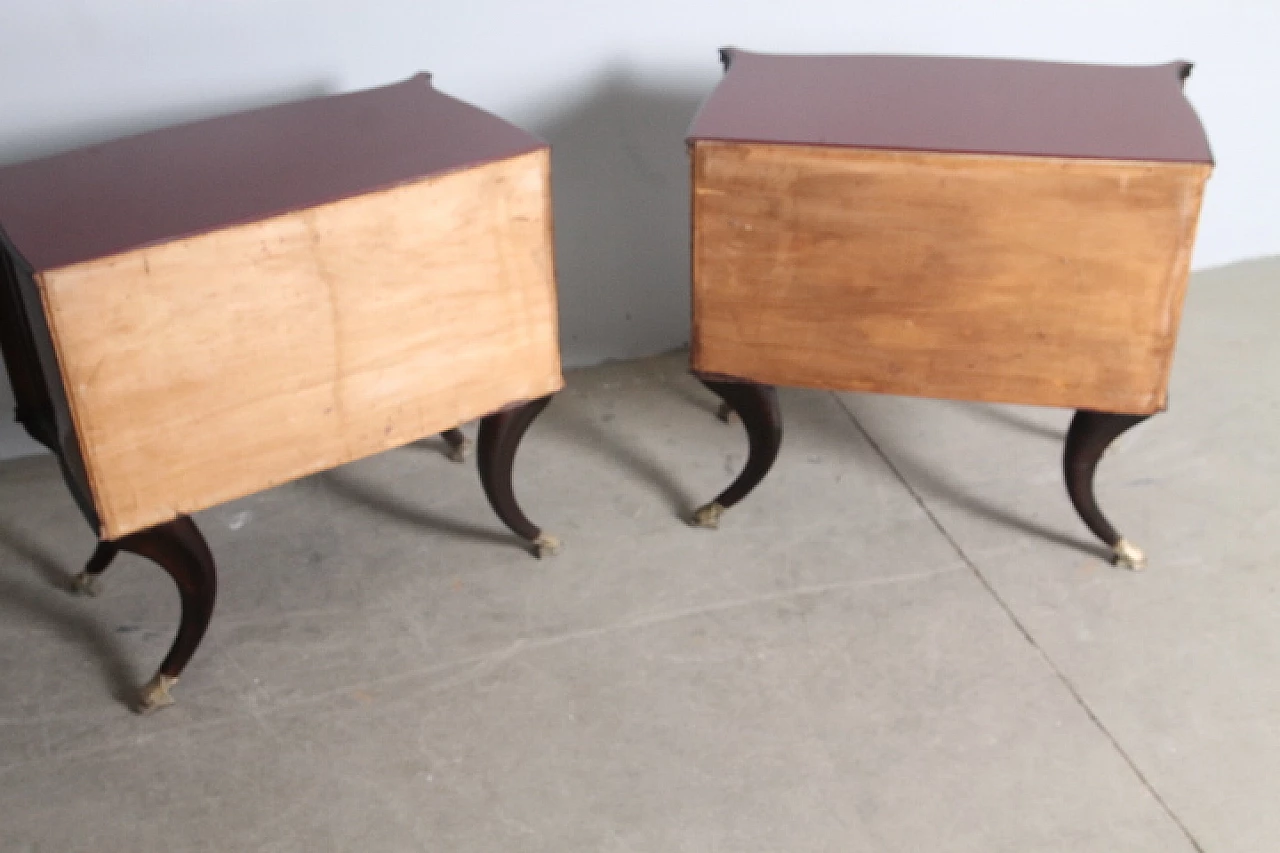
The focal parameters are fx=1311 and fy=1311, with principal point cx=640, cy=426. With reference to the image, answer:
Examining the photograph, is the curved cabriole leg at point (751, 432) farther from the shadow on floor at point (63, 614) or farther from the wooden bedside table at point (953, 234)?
the shadow on floor at point (63, 614)

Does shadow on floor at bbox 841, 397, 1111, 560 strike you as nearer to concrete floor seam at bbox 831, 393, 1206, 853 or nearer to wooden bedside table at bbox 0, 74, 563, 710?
concrete floor seam at bbox 831, 393, 1206, 853

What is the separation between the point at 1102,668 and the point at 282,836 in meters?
1.07

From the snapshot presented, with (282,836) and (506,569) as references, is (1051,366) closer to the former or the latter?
(506,569)

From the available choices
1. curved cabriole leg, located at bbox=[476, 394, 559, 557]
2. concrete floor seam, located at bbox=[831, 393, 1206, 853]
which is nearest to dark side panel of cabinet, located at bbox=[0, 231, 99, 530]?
curved cabriole leg, located at bbox=[476, 394, 559, 557]

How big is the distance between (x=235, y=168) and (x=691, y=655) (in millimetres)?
858

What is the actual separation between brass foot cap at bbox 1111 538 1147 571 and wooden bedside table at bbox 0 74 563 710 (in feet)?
2.87

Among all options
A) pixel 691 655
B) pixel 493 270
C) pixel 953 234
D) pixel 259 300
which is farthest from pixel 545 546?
pixel 953 234

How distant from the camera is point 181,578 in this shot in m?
1.64

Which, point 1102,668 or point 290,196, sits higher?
point 290,196

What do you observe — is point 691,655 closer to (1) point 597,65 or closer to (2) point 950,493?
(2) point 950,493

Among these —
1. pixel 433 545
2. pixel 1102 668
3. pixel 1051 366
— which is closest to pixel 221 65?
pixel 433 545

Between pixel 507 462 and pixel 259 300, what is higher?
pixel 259 300

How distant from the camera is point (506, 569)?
1.94m

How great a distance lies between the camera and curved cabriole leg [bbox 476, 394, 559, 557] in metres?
1.81
